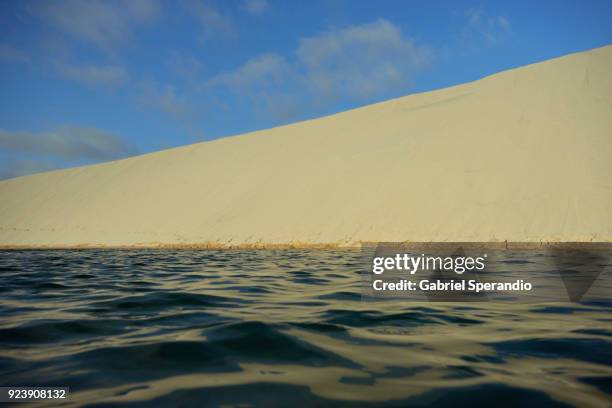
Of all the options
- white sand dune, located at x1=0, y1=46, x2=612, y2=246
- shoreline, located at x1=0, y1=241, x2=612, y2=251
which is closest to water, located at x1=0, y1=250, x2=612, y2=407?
shoreline, located at x1=0, y1=241, x2=612, y2=251

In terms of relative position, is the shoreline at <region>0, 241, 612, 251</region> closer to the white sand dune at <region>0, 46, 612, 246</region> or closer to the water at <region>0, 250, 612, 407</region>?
the white sand dune at <region>0, 46, 612, 246</region>

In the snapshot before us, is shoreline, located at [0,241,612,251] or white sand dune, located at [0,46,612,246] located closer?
shoreline, located at [0,241,612,251]

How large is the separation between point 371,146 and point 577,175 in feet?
39.5

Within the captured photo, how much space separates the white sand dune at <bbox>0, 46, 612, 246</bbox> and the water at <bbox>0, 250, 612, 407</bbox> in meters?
15.0

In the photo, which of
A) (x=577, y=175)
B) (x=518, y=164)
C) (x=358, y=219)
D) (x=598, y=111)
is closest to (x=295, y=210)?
(x=358, y=219)

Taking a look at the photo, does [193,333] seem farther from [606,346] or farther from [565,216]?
[565,216]

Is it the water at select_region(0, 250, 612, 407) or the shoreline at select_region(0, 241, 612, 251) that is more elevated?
the shoreline at select_region(0, 241, 612, 251)

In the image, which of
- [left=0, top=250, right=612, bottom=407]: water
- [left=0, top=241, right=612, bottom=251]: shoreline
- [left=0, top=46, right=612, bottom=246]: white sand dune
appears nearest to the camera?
[left=0, top=250, right=612, bottom=407]: water

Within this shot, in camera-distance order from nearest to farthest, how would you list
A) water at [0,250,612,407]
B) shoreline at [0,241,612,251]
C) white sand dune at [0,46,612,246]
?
water at [0,250,612,407], shoreline at [0,241,612,251], white sand dune at [0,46,612,246]

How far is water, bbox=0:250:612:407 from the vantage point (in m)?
1.90

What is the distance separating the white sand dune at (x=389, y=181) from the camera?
19234 millimetres

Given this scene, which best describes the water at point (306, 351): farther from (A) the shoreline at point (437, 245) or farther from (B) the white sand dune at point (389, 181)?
(B) the white sand dune at point (389, 181)

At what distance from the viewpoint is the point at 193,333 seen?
298cm

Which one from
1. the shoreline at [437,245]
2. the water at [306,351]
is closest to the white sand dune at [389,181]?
the shoreline at [437,245]
